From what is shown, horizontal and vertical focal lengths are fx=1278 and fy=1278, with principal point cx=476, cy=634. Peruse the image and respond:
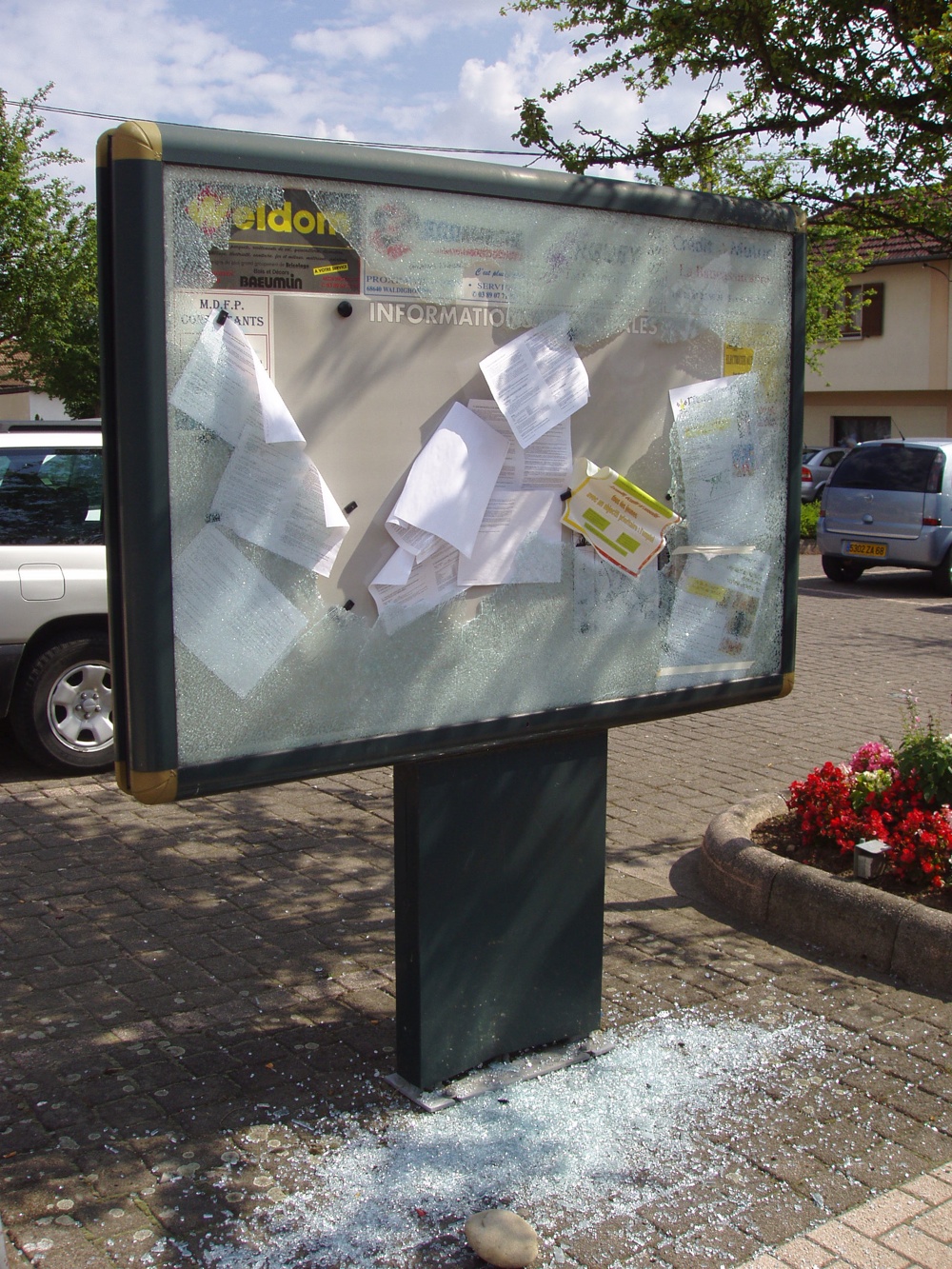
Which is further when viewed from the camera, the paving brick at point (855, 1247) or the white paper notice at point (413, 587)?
the white paper notice at point (413, 587)

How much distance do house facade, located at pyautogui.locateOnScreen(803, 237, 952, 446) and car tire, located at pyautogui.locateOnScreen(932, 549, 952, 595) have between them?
49.0 feet

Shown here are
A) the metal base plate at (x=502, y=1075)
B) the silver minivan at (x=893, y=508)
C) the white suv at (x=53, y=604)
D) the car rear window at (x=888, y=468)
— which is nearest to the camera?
the metal base plate at (x=502, y=1075)

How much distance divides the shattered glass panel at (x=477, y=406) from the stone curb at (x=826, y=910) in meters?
1.18

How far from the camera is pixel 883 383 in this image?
3269 cm

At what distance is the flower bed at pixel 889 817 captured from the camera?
4805 millimetres

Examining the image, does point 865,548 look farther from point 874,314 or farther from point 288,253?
point 874,314

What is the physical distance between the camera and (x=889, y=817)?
511 cm

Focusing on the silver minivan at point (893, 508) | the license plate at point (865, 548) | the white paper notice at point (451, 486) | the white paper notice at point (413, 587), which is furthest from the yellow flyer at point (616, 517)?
the license plate at point (865, 548)

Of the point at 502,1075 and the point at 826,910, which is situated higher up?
the point at 826,910

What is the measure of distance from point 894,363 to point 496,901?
3142 centimetres

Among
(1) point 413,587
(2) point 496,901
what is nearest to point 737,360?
(1) point 413,587

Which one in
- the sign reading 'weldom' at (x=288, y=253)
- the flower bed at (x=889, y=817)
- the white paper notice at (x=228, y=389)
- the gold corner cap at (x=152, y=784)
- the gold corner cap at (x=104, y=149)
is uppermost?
the gold corner cap at (x=104, y=149)

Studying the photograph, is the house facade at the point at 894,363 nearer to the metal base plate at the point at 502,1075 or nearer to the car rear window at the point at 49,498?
the car rear window at the point at 49,498

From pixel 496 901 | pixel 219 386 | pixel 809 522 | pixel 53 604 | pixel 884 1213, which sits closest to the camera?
pixel 219 386
